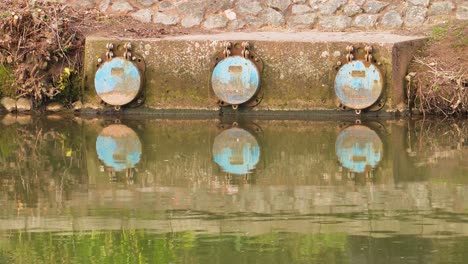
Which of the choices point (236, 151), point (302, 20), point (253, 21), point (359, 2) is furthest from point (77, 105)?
point (359, 2)

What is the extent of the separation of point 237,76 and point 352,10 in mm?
1822

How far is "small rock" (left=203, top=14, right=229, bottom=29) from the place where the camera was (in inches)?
587

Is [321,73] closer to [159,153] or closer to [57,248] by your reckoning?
[159,153]

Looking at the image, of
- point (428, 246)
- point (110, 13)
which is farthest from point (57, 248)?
point (110, 13)

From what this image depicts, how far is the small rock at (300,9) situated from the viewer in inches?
587

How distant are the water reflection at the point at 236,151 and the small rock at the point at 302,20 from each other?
2377 millimetres

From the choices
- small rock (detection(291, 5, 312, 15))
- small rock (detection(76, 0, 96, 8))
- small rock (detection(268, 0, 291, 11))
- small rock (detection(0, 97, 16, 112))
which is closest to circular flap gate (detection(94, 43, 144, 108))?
small rock (detection(0, 97, 16, 112))

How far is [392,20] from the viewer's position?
14641 millimetres

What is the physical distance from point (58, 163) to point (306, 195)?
2614 millimetres

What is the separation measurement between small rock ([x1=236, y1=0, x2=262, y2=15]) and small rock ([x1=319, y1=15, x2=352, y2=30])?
77 centimetres

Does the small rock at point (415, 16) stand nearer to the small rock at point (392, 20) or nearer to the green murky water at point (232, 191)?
the small rock at point (392, 20)

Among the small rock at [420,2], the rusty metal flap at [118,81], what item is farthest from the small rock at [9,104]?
the small rock at [420,2]

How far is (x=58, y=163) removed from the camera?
11164 mm

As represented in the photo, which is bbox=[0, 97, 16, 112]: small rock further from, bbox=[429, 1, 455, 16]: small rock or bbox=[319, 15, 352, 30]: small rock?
bbox=[429, 1, 455, 16]: small rock
